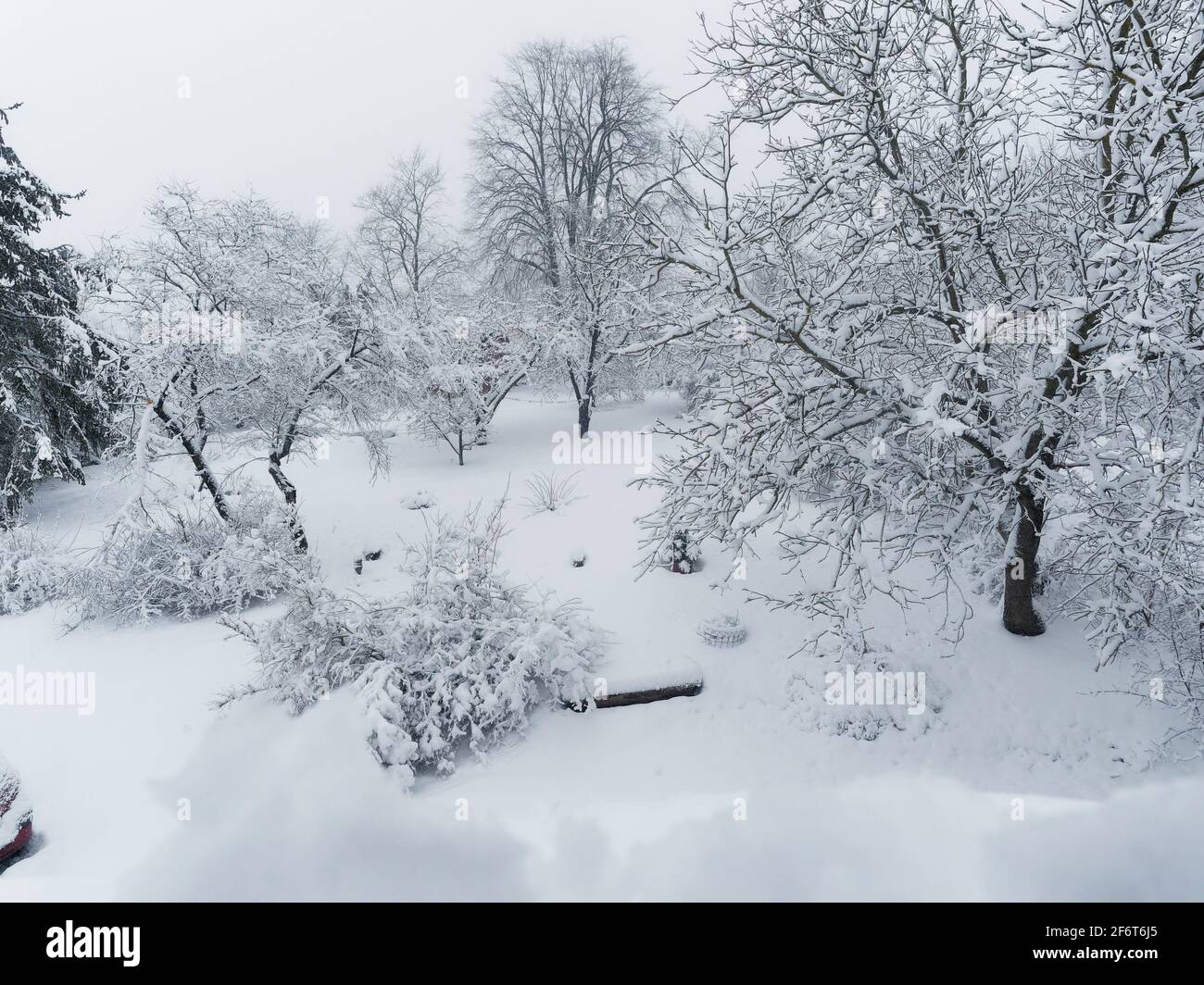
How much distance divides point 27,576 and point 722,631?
11.8m

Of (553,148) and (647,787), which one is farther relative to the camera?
(553,148)

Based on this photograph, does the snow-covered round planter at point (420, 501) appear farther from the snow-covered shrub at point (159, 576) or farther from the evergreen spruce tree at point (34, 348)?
the evergreen spruce tree at point (34, 348)

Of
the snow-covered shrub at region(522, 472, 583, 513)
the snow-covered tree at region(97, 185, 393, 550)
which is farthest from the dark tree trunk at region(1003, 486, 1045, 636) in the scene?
the snow-covered tree at region(97, 185, 393, 550)

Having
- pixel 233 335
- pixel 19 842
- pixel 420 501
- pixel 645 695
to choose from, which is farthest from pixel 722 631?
pixel 233 335

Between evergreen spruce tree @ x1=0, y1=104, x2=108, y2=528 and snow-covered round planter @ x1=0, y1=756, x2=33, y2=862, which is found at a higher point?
evergreen spruce tree @ x1=0, y1=104, x2=108, y2=528

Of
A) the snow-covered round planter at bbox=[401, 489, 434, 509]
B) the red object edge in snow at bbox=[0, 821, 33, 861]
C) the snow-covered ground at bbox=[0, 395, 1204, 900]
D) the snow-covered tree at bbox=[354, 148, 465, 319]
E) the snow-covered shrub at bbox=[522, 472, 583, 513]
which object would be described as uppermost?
the snow-covered tree at bbox=[354, 148, 465, 319]

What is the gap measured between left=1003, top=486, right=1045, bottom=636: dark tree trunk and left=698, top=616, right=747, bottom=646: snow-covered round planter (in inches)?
121

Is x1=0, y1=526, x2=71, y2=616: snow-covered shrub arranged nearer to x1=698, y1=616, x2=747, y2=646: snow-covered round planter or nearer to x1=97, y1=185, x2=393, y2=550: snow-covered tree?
x1=97, y1=185, x2=393, y2=550: snow-covered tree

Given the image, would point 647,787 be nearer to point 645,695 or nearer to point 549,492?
point 645,695

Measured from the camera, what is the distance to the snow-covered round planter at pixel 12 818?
492cm

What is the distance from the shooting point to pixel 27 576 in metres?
10.7

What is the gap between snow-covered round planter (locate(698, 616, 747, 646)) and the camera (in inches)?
306

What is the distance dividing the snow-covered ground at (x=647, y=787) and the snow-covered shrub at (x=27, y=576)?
4.69 ft
